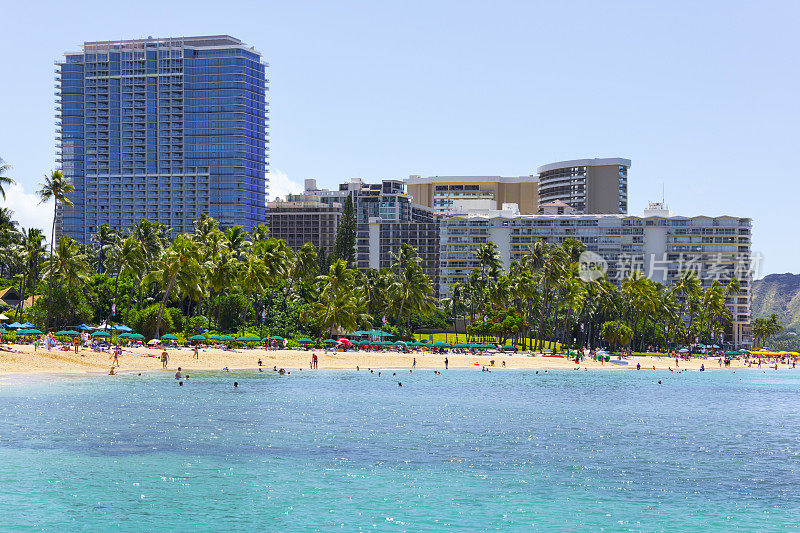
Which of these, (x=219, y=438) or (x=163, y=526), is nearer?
(x=163, y=526)

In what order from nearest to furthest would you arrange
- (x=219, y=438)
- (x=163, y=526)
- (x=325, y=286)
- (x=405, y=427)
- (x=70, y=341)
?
1. (x=163, y=526)
2. (x=219, y=438)
3. (x=405, y=427)
4. (x=70, y=341)
5. (x=325, y=286)

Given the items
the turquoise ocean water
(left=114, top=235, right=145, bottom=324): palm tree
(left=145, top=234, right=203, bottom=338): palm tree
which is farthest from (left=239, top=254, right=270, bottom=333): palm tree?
the turquoise ocean water

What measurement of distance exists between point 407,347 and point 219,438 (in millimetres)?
75263

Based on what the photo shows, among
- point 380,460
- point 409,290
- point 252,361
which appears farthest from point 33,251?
point 380,460

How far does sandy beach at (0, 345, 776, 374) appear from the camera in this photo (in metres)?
80.0

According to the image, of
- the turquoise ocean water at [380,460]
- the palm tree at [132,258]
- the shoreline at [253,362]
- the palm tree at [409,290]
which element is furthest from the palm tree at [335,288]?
the turquoise ocean water at [380,460]

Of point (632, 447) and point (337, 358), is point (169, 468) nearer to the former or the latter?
point (632, 447)

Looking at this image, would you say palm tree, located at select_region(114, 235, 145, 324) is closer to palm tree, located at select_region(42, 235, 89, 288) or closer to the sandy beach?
palm tree, located at select_region(42, 235, 89, 288)

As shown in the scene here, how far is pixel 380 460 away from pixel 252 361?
55.8 metres

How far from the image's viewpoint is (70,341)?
98000mm

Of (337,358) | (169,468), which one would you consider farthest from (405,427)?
(337,358)

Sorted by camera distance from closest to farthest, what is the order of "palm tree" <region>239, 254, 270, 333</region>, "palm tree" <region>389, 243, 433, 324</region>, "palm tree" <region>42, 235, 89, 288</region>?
1. "palm tree" <region>42, 235, 89, 288</region>
2. "palm tree" <region>239, 254, 270, 333</region>
3. "palm tree" <region>389, 243, 433, 324</region>

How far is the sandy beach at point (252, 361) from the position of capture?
80000 mm

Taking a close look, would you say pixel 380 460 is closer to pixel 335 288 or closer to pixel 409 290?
pixel 335 288
